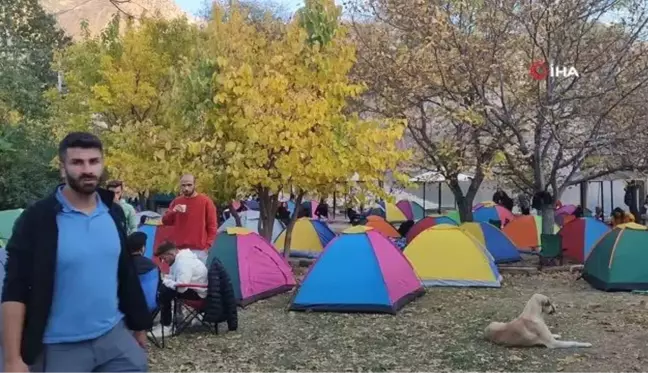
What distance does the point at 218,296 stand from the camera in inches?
299

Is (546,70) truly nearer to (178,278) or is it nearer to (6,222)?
(178,278)

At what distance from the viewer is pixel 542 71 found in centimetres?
1238

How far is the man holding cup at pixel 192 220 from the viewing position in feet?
26.9

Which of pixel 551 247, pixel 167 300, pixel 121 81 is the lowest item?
pixel 167 300

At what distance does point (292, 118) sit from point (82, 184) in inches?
295

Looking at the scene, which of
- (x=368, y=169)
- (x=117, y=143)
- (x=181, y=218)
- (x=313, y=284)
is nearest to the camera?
(x=181, y=218)

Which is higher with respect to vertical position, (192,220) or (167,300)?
(192,220)

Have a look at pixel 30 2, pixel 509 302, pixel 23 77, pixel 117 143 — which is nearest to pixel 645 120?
pixel 509 302

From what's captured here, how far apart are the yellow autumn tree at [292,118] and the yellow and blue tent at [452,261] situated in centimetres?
118

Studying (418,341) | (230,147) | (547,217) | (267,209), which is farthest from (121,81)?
(418,341)

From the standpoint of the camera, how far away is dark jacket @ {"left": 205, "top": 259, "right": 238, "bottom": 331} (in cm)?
754

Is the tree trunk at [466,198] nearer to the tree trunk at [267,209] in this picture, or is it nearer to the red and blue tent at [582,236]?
the red and blue tent at [582,236]

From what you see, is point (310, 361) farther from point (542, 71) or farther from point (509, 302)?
point (542, 71)

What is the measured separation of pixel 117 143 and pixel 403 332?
31.8 feet
